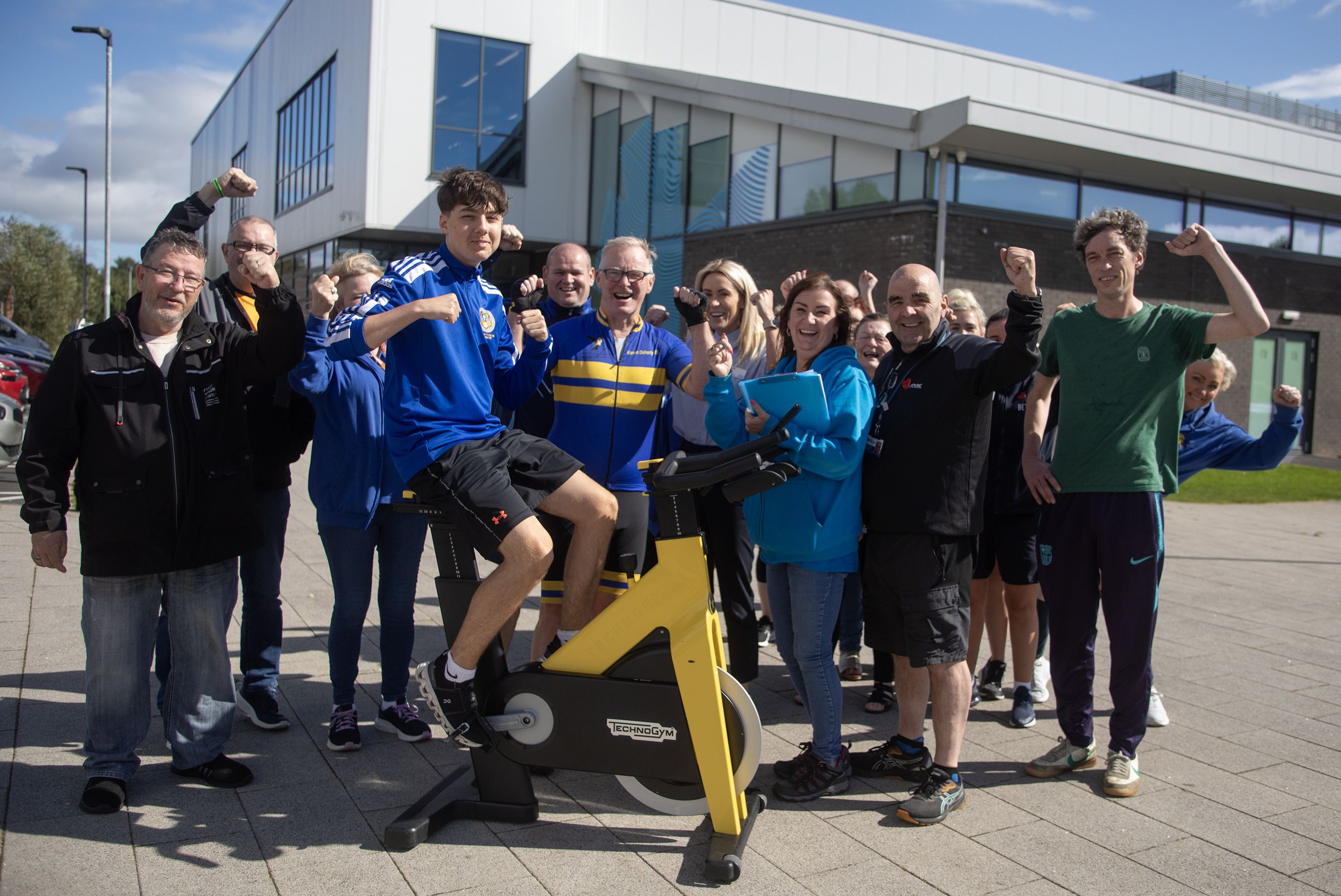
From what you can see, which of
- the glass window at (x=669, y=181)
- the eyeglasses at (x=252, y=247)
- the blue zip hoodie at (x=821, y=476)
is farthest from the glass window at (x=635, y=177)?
the blue zip hoodie at (x=821, y=476)

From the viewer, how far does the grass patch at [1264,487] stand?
1356cm

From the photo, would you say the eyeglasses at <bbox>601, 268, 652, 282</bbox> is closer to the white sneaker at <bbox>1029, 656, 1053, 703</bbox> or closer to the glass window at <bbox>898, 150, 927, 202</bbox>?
the white sneaker at <bbox>1029, 656, 1053, 703</bbox>

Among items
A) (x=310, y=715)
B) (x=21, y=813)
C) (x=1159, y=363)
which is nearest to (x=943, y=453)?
(x=1159, y=363)

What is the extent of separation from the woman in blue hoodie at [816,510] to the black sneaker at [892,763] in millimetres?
158

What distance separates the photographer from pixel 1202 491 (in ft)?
46.4

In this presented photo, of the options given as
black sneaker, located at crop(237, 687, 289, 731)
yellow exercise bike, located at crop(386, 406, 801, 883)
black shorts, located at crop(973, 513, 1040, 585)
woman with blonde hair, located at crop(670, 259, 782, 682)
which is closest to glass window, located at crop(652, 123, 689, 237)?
woman with blonde hair, located at crop(670, 259, 782, 682)

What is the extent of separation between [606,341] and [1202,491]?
13.3 meters

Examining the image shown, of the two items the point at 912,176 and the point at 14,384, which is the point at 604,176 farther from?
the point at 14,384

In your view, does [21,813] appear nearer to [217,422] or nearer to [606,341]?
[217,422]

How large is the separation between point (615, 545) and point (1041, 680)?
258cm

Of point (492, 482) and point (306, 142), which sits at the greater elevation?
point (306, 142)

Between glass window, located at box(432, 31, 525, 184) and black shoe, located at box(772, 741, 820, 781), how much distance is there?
1832 cm

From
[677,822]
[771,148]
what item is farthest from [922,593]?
[771,148]

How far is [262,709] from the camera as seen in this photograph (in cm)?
411
